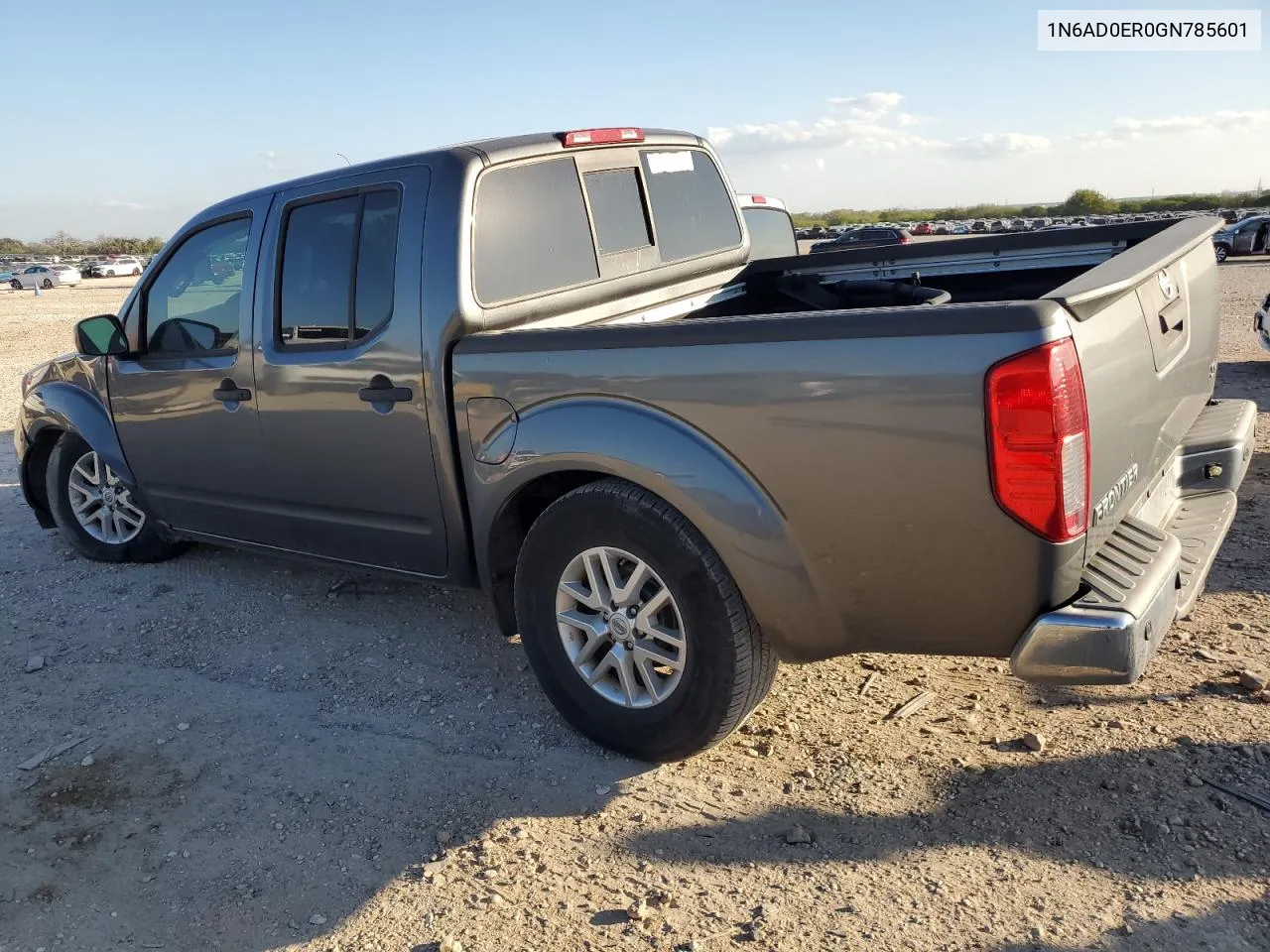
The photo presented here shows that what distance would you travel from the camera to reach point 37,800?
131 inches

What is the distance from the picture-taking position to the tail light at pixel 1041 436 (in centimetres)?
236

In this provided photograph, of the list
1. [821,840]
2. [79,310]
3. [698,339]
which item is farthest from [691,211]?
[79,310]

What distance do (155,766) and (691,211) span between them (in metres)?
3.35

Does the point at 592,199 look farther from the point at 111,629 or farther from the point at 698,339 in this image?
the point at 111,629

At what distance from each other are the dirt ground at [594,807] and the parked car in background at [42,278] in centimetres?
5110

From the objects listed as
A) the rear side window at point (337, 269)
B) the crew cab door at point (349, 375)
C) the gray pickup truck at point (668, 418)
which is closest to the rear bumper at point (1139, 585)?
the gray pickup truck at point (668, 418)

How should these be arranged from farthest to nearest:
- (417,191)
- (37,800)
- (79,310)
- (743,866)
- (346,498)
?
(79,310) → (346,498) → (417,191) → (37,800) → (743,866)

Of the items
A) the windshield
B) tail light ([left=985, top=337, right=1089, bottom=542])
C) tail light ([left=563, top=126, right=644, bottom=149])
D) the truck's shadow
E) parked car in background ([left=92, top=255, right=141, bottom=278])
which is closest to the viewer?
tail light ([left=985, top=337, right=1089, bottom=542])

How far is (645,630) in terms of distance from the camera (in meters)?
3.20

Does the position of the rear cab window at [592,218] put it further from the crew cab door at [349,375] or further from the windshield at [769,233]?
the windshield at [769,233]

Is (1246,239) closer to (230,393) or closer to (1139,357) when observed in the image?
(1139,357)

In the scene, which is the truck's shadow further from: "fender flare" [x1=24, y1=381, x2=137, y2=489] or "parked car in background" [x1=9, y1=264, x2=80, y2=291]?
"parked car in background" [x1=9, y1=264, x2=80, y2=291]

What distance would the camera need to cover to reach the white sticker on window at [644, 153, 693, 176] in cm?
458

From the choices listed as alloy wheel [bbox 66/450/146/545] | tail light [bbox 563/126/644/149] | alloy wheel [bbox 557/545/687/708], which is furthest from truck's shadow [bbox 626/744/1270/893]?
alloy wheel [bbox 66/450/146/545]
